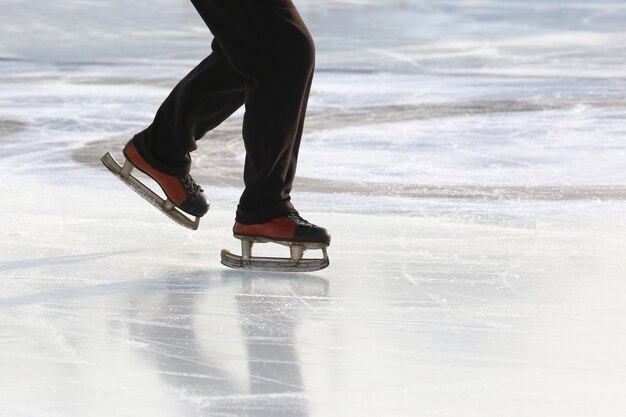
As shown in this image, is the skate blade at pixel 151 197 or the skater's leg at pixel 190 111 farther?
the skate blade at pixel 151 197

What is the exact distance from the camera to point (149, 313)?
9.72 feet

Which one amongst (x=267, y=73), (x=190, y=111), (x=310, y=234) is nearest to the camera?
(x=267, y=73)

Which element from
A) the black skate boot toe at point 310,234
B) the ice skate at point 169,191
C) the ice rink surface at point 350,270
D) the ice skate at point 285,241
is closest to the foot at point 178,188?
the ice skate at point 169,191

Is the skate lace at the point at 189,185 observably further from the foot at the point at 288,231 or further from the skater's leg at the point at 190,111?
the foot at the point at 288,231

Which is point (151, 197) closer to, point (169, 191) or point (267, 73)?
point (169, 191)

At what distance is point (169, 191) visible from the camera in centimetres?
365

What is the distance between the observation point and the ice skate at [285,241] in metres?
3.42

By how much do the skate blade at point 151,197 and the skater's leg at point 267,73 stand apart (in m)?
0.30

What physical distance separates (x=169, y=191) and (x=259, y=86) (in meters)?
0.46

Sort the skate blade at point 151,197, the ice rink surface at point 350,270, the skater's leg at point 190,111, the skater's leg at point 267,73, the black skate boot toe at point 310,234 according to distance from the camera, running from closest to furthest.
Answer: the ice rink surface at point 350,270
the skater's leg at point 267,73
the black skate boot toe at point 310,234
the skater's leg at point 190,111
the skate blade at point 151,197

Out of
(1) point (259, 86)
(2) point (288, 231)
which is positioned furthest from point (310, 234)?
(1) point (259, 86)

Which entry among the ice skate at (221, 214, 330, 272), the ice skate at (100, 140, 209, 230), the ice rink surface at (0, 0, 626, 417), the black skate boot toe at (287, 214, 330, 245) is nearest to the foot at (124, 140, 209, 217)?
the ice skate at (100, 140, 209, 230)

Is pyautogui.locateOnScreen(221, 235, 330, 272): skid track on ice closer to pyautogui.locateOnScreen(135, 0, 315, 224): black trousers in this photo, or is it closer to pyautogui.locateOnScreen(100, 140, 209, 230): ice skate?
pyautogui.locateOnScreen(135, 0, 315, 224): black trousers

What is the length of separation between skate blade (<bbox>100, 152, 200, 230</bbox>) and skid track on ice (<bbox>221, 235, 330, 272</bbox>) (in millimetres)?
256
